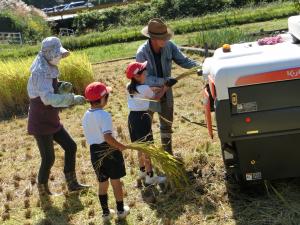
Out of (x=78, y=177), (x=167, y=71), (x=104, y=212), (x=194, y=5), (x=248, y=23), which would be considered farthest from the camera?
(x=194, y=5)

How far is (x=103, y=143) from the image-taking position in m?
4.84

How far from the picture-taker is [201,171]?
223 inches

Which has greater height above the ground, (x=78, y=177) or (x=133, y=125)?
(x=133, y=125)

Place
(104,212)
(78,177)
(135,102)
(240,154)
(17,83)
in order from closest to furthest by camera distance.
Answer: (240,154)
(104,212)
(135,102)
(78,177)
(17,83)

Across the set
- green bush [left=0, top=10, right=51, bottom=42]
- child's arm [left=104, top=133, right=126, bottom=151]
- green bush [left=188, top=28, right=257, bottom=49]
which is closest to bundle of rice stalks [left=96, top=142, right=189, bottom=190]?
child's arm [left=104, top=133, right=126, bottom=151]

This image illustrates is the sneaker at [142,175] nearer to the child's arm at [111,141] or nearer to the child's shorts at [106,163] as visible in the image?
the child's shorts at [106,163]

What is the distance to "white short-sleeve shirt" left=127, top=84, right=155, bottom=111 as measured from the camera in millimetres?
5121

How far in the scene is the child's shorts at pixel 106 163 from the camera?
484cm

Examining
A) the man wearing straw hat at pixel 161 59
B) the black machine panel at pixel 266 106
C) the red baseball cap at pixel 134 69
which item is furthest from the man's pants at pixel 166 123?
the black machine panel at pixel 266 106

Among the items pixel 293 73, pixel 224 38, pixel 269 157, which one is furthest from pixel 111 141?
pixel 224 38

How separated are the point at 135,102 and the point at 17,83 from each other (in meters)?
5.71

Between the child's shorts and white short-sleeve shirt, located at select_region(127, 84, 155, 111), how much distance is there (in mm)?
624

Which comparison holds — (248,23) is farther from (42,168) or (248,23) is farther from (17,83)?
(42,168)

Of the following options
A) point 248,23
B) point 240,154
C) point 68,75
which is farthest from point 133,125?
point 248,23
